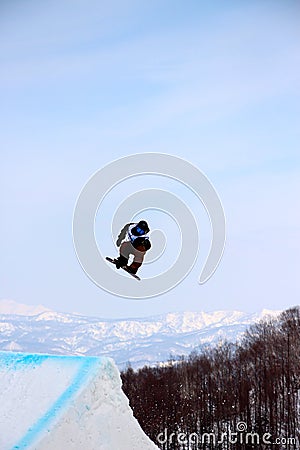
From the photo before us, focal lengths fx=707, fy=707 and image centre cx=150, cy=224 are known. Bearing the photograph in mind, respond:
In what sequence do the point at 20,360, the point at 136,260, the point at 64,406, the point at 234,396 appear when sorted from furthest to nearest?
the point at 234,396 < the point at 20,360 < the point at 136,260 < the point at 64,406

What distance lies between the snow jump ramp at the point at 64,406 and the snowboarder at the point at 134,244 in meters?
0.87

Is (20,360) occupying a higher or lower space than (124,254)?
lower

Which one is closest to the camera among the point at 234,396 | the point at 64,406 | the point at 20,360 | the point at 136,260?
the point at 64,406

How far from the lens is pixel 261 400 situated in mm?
28234

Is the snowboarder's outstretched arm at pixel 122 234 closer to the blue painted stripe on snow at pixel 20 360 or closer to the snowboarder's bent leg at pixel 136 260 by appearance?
the snowboarder's bent leg at pixel 136 260

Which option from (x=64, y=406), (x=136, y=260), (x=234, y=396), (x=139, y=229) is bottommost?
(x=64, y=406)

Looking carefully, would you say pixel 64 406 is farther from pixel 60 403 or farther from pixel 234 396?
pixel 234 396

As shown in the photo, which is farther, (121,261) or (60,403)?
(121,261)

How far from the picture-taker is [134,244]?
5.51 meters

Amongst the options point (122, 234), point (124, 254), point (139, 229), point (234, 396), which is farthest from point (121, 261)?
point (234, 396)

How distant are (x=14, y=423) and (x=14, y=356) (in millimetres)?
796

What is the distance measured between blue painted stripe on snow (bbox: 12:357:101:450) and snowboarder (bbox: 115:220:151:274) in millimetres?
861

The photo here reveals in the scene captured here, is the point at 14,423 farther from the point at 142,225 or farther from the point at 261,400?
the point at 261,400

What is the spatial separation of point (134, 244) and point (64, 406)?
1.36 m
